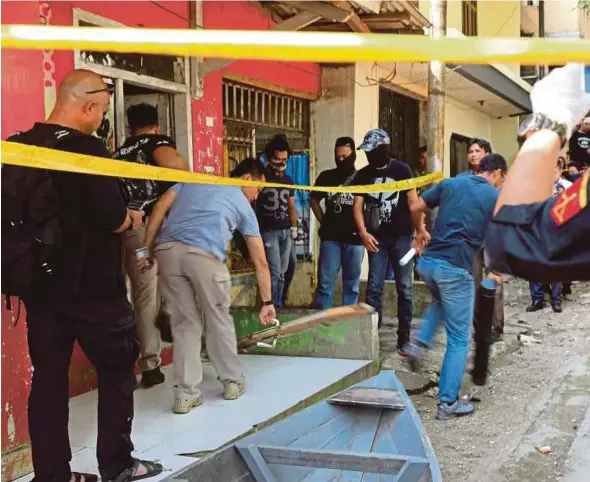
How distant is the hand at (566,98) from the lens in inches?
81.7

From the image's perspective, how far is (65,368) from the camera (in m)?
3.44

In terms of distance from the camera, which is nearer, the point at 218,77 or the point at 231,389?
the point at 231,389

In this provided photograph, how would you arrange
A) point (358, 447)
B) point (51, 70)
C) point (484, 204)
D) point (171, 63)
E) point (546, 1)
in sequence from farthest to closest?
point (546, 1) < point (171, 63) < point (484, 204) < point (51, 70) < point (358, 447)

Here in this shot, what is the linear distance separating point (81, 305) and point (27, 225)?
450 millimetres

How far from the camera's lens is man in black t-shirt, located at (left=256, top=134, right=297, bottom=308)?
725 cm

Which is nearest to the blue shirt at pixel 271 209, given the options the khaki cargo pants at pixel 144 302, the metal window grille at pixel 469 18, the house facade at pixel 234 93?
the house facade at pixel 234 93

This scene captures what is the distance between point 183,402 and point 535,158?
3.36 m

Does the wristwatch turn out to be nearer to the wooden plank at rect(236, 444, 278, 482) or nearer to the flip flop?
the wooden plank at rect(236, 444, 278, 482)

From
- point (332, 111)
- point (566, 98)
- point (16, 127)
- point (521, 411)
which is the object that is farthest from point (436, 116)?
point (566, 98)

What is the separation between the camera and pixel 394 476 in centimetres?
331

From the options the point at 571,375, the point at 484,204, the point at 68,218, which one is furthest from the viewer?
the point at 571,375

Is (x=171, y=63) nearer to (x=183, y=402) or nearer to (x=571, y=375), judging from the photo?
(x=183, y=402)

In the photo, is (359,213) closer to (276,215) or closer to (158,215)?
(276,215)

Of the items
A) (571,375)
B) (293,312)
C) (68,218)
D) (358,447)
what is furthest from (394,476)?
(571,375)
